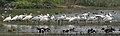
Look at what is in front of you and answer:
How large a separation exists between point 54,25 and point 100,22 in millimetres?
3111

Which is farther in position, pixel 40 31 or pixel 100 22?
pixel 100 22

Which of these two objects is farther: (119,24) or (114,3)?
(114,3)

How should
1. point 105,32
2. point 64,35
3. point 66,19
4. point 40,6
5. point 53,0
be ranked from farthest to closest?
point 53,0 → point 40,6 → point 66,19 → point 105,32 → point 64,35

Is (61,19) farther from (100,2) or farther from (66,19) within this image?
(100,2)

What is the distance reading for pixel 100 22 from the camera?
31.7 m

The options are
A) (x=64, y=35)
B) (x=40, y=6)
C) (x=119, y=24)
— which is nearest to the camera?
(x=64, y=35)

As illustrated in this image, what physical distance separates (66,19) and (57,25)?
11.0 feet

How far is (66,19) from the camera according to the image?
1326 inches

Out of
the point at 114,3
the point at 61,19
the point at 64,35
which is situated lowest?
the point at 114,3

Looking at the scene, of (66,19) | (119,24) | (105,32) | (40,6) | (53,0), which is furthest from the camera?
(53,0)

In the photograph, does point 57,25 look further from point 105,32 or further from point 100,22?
point 105,32

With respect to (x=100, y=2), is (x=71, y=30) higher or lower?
higher

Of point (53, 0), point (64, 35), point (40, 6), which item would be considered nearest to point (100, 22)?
point (64, 35)

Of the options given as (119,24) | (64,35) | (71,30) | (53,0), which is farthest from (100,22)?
(53,0)
